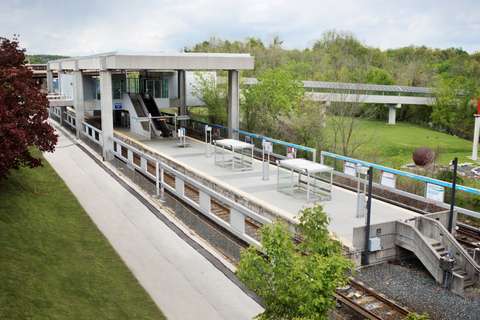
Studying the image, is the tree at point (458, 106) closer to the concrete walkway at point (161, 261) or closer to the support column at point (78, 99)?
the support column at point (78, 99)

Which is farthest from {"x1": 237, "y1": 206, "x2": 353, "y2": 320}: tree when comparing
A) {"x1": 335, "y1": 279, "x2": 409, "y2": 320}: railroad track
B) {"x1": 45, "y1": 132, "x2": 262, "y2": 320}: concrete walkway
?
{"x1": 335, "y1": 279, "x2": 409, "y2": 320}: railroad track

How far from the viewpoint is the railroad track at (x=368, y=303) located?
1355 centimetres

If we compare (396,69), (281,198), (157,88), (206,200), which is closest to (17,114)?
(206,200)

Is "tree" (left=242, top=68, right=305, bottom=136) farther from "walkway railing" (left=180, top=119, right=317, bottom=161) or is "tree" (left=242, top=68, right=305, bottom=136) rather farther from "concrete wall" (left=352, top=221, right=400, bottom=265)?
"concrete wall" (left=352, top=221, right=400, bottom=265)

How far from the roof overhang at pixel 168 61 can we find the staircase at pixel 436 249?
20.5 meters

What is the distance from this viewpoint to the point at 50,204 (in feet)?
69.4

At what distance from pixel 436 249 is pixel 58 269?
40.7 ft

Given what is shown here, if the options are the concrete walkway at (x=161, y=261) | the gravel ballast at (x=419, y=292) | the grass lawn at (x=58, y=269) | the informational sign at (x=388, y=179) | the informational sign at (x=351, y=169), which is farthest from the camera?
the informational sign at (x=351, y=169)

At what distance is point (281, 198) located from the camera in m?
22.0

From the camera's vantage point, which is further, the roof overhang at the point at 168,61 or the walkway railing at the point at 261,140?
the roof overhang at the point at 168,61

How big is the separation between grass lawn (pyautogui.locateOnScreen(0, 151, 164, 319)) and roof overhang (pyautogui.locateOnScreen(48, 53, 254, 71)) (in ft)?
43.0

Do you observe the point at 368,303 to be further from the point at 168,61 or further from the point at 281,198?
the point at 168,61

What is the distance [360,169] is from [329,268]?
43.1ft

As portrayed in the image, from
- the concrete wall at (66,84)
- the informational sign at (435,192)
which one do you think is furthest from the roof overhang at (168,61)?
the informational sign at (435,192)
